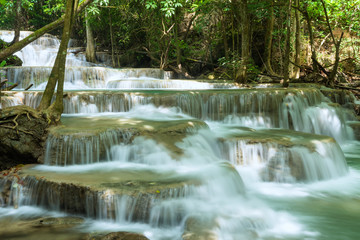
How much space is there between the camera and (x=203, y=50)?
16.3m

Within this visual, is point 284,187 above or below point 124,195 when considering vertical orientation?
below

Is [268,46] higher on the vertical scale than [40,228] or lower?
higher

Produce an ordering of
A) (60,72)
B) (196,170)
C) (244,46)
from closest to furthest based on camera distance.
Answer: (196,170) → (60,72) → (244,46)

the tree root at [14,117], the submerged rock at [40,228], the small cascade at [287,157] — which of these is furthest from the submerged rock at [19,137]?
the small cascade at [287,157]

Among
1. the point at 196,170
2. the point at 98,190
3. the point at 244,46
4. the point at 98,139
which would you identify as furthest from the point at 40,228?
the point at 244,46

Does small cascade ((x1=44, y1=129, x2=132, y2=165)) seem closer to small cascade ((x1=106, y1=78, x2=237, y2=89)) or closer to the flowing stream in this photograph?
the flowing stream

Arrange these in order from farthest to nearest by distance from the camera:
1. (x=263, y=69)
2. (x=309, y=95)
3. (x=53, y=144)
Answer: (x=263, y=69) < (x=309, y=95) < (x=53, y=144)

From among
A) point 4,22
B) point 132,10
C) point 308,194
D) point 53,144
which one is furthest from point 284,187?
point 4,22

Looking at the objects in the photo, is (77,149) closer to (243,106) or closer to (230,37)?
(243,106)

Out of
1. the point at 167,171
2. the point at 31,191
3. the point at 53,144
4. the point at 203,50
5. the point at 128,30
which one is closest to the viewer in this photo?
the point at 31,191

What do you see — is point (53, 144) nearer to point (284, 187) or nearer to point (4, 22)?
point (284, 187)

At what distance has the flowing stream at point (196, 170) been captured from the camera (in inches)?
143

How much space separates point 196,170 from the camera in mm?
4547

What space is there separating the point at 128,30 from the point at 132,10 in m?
1.44
